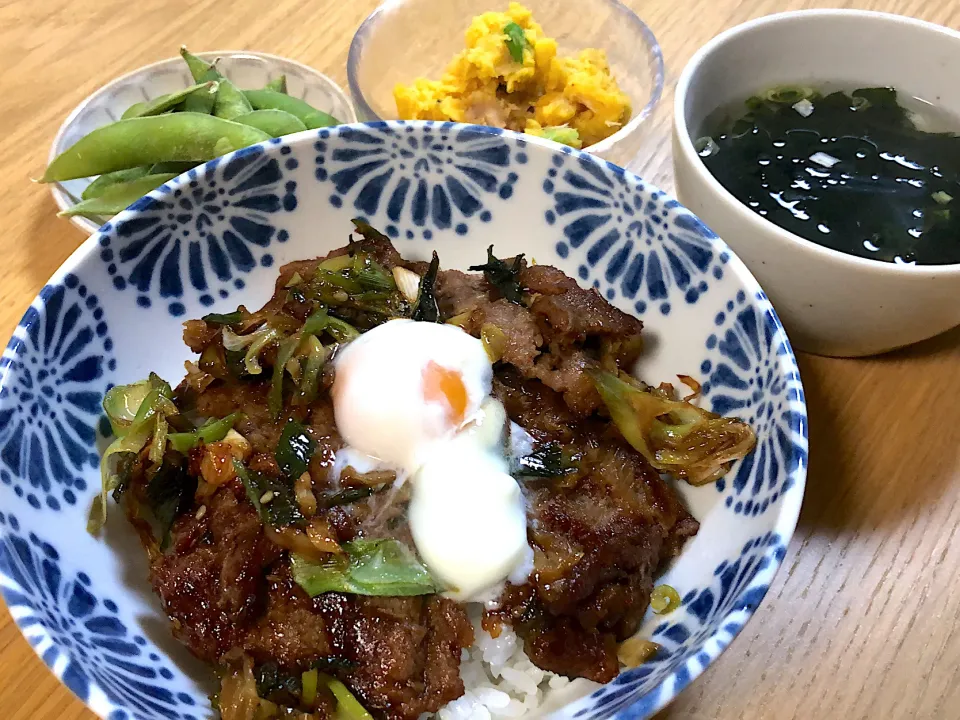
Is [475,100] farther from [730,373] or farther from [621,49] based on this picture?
[730,373]

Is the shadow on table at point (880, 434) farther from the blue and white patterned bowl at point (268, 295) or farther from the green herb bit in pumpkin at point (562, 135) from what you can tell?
the green herb bit in pumpkin at point (562, 135)

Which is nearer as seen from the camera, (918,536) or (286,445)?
(286,445)

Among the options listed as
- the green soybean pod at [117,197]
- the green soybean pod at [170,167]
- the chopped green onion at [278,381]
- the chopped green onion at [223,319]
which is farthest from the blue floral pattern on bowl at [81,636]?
the green soybean pod at [170,167]

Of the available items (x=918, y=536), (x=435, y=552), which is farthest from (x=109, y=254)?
(x=918, y=536)

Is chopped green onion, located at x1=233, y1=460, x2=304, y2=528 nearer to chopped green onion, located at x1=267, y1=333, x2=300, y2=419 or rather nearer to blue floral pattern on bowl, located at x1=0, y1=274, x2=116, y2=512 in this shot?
chopped green onion, located at x1=267, y1=333, x2=300, y2=419

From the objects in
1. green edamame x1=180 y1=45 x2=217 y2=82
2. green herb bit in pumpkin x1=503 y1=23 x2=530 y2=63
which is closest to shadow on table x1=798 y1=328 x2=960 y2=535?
green herb bit in pumpkin x1=503 y1=23 x2=530 y2=63

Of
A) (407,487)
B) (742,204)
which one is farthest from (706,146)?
(407,487)
